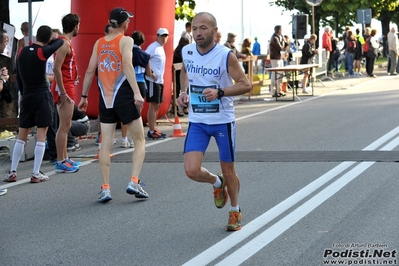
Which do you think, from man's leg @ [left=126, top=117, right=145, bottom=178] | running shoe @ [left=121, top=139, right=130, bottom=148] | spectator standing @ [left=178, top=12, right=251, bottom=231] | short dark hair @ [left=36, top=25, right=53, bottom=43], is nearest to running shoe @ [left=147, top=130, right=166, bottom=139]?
running shoe @ [left=121, top=139, right=130, bottom=148]

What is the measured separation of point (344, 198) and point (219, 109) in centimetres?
185

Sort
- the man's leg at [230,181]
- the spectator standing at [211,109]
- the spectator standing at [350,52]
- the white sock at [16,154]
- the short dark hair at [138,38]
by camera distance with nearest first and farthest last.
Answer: the spectator standing at [211,109] → the man's leg at [230,181] → the white sock at [16,154] → the short dark hair at [138,38] → the spectator standing at [350,52]

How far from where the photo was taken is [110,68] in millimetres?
9266

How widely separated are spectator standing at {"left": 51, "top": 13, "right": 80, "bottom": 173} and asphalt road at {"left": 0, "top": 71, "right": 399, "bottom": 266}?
29 cm

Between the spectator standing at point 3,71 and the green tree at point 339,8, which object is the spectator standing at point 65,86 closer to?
the spectator standing at point 3,71

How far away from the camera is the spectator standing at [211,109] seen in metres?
7.50

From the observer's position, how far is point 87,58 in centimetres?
1694

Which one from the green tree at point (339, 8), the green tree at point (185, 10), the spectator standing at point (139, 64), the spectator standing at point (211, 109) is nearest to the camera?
the spectator standing at point (211, 109)

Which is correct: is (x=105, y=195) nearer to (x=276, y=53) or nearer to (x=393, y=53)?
(x=276, y=53)

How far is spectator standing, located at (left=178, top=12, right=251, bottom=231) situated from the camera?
750cm

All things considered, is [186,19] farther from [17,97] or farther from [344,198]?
[344,198]

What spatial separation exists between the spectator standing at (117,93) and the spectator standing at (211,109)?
1.61m

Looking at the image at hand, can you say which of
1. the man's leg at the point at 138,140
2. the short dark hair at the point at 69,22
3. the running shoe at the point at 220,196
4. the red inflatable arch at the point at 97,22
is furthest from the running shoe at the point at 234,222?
the red inflatable arch at the point at 97,22

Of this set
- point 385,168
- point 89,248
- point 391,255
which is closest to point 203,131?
point 89,248
